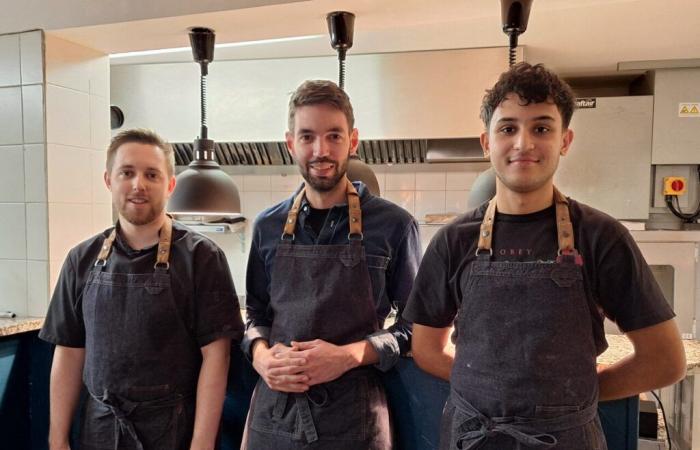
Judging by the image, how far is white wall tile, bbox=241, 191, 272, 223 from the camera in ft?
13.1

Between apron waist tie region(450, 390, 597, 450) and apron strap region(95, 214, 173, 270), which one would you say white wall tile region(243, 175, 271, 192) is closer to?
apron strap region(95, 214, 173, 270)

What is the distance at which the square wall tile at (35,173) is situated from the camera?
81.4 inches

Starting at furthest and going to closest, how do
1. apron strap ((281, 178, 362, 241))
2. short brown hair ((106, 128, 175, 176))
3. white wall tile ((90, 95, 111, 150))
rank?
white wall tile ((90, 95, 111, 150))
short brown hair ((106, 128, 175, 176))
apron strap ((281, 178, 362, 241))

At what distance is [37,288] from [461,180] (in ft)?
Result: 8.73

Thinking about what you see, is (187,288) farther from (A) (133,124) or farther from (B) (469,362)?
(A) (133,124)

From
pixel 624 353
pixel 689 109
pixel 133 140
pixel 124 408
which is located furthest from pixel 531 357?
pixel 689 109

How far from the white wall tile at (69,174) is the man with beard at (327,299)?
1.16 meters

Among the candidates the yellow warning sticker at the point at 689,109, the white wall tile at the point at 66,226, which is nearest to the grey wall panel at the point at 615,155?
the yellow warning sticker at the point at 689,109

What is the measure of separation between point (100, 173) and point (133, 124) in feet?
5.07

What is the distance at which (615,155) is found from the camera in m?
3.37

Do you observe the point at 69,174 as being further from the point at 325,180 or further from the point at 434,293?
the point at 434,293

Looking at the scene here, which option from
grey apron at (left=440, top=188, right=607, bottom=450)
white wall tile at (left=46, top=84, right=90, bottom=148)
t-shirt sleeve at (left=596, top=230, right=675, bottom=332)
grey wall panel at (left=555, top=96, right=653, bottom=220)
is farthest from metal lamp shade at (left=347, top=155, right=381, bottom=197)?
grey wall panel at (left=555, top=96, right=653, bottom=220)

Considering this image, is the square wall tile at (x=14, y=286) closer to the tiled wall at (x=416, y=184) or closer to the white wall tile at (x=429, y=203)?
the tiled wall at (x=416, y=184)

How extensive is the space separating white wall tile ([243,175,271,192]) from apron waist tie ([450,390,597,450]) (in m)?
3.10
